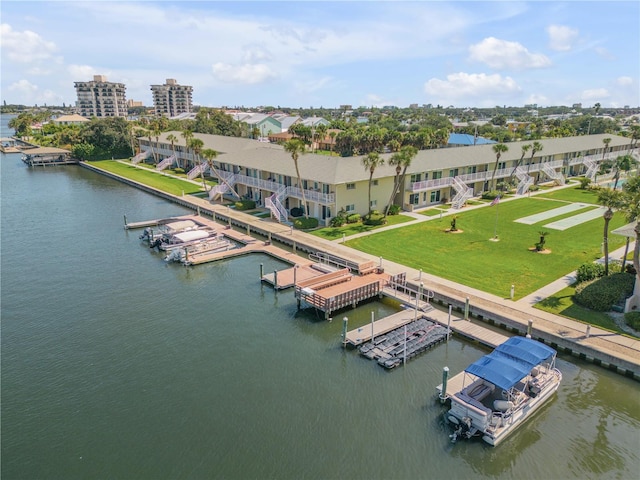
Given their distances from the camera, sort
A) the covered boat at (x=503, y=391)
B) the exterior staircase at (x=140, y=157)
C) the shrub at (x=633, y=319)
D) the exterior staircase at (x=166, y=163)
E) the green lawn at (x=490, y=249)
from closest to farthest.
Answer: the covered boat at (x=503, y=391)
the shrub at (x=633, y=319)
the green lawn at (x=490, y=249)
the exterior staircase at (x=166, y=163)
the exterior staircase at (x=140, y=157)

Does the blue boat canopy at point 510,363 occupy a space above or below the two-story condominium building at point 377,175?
below

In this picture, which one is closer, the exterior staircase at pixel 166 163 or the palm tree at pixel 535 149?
the palm tree at pixel 535 149

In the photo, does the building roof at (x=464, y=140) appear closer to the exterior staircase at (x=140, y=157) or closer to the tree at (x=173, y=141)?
the tree at (x=173, y=141)

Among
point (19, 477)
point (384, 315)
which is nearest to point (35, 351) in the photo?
point (19, 477)

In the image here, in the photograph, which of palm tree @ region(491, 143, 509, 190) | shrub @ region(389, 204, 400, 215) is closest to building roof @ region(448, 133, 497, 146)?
palm tree @ region(491, 143, 509, 190)

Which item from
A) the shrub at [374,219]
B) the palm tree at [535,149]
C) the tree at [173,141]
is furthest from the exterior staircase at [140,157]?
the palm tree at [535,149]

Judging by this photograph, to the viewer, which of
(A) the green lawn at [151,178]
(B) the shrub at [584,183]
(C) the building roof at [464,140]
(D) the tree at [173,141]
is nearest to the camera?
(A) the green lawn at [151,178]

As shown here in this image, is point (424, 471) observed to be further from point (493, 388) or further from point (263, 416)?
point (263, 416)

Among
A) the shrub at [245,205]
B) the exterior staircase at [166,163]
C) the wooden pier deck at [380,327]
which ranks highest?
the exterior staircase at [166,163]
